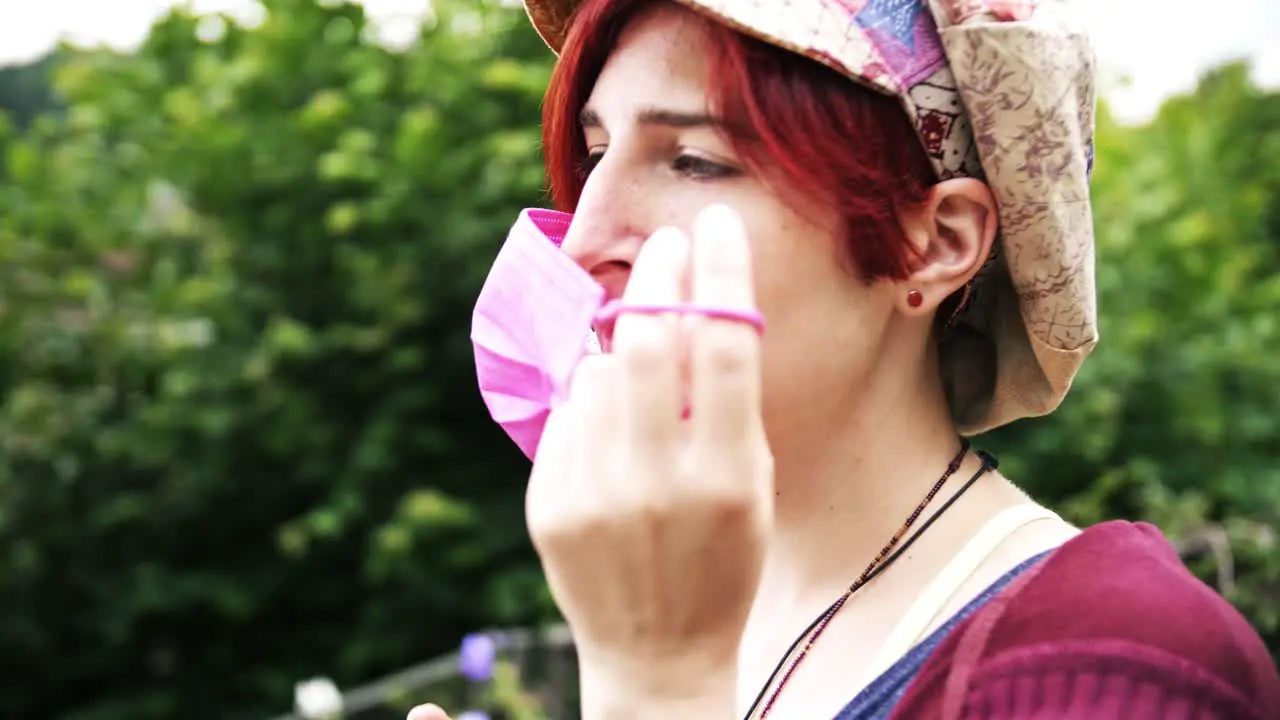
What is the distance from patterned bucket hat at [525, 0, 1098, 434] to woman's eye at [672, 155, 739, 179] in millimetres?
144

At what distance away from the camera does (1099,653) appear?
1059 millimetres

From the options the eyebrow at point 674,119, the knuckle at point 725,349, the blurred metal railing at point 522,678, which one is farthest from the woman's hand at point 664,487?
the blurred metal railing at point 522,678

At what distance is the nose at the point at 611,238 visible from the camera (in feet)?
4.38

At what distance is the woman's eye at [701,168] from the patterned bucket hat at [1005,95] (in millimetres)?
144

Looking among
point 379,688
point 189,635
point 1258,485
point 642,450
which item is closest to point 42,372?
point 189,635

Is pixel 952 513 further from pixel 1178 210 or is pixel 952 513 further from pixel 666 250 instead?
pixel 1178 210

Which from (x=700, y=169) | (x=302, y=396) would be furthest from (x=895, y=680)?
(x=302, y=396)

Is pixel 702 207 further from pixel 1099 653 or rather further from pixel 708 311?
pixel 1099 653

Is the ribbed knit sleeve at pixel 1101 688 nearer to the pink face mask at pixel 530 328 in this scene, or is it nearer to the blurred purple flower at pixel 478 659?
the pink face mask at pixel 530 328

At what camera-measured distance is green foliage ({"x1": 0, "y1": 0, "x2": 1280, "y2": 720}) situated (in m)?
4.51

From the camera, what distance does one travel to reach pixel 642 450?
94cm

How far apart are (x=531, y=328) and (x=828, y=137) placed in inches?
14.8

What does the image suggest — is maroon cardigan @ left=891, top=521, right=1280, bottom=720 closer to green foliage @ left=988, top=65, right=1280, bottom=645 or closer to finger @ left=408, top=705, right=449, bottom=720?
finger @ left=408, top=705, right=449, bottom=720

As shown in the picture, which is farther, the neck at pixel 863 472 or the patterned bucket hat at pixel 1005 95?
the neck at pixel 863 472
